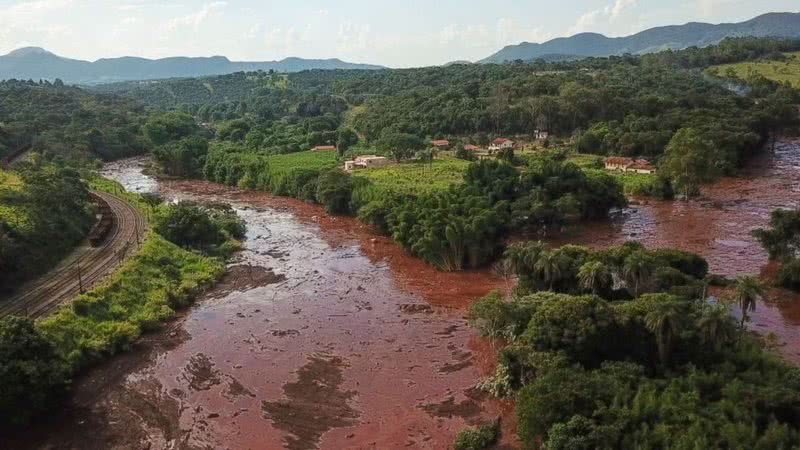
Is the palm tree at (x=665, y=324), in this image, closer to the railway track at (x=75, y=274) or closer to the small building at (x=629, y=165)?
the railway track at (x=75, y=274)

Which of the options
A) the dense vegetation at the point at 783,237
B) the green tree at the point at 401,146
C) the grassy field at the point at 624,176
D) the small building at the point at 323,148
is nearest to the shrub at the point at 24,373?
the dense vegetation at the point at 783,237

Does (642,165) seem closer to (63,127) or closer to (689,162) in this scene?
(689,162)

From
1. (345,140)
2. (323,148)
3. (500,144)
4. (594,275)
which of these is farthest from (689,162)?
(323,148)

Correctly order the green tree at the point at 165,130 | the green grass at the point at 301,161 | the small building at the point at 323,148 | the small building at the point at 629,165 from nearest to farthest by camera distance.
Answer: the small building at the point at 629,165 < the green grass at the point at 301,161 < the small building at the point at 323,148 < the green tree at the point at 165,130

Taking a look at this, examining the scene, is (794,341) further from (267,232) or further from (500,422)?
(267,232)

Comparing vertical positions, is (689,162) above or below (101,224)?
above

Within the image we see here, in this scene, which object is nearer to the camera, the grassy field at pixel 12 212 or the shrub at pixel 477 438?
the shrub at pixel 477 438

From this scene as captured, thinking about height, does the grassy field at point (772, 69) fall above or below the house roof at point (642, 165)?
above
